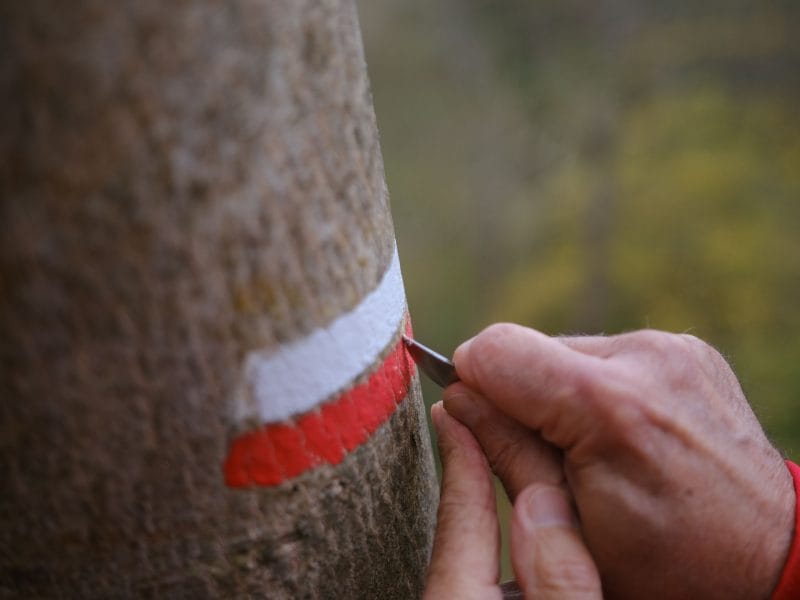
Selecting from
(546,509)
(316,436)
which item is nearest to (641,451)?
(546,509)

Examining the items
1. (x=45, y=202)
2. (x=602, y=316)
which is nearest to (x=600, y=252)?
(x=602, y=316)

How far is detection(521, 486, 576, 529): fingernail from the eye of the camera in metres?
0.91

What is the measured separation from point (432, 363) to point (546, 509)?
24 cm

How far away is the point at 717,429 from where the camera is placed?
100cm

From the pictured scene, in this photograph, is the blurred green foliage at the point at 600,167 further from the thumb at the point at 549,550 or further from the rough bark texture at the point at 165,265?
the rough bark texture at the point at 165,265

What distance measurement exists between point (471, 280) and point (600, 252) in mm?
2253

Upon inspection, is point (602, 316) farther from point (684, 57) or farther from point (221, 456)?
point (221, 456)

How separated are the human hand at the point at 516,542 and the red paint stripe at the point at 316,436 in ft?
0.54

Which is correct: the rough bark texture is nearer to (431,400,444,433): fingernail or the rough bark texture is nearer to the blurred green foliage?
(431,400,444,433): fingernail

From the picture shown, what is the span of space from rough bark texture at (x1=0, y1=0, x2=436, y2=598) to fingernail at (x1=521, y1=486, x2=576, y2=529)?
24 centimetres

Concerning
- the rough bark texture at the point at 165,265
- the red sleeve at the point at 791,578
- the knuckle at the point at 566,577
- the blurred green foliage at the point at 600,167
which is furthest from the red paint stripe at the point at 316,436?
the blurred green foliage at the point at 600,167

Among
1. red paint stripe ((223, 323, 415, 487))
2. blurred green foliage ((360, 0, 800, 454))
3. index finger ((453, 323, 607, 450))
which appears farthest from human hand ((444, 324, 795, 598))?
blurred green foliage ((360, 0, 800, 454))

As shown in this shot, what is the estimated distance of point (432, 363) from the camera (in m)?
0.99

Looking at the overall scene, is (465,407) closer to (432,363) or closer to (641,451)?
(432,363)
